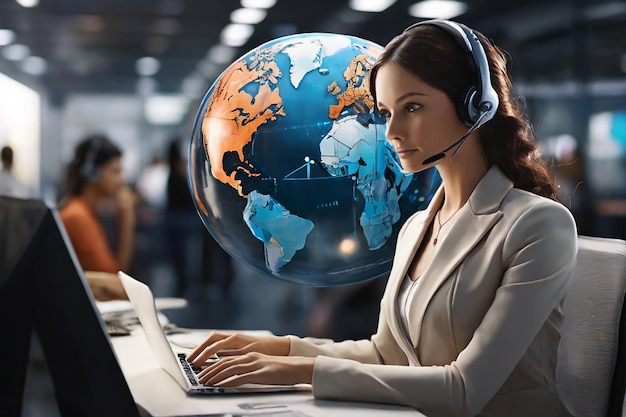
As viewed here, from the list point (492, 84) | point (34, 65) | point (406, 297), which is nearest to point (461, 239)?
point (406, 297)

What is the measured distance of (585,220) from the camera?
7215 mm

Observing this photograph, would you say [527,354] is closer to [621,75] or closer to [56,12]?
[621,75]

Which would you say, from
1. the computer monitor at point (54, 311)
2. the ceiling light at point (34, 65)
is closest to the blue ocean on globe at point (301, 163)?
the computer monitor at point (54, 311)

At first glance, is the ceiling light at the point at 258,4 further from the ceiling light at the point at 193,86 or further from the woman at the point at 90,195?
the woman at the point at 90,195

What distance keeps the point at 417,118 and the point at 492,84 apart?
0.60ft

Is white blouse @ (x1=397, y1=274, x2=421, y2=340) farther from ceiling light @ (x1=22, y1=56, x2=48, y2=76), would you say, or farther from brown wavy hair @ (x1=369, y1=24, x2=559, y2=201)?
ceiling light @ (x1=22, y1=56, x2=48, y2=76)

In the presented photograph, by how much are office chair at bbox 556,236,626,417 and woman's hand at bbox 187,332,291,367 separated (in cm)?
53

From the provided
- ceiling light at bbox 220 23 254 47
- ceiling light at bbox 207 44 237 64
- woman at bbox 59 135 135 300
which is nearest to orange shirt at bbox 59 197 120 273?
woman at bbox 59 135 135 300

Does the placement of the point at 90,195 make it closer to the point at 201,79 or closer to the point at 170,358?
the point at 170,358

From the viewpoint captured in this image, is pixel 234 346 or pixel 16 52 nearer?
pixel 234 346

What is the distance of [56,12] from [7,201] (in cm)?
738

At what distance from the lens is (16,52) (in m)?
8.17

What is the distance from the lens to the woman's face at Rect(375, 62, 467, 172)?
138 centimetres

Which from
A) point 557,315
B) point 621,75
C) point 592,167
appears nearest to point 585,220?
point 592,167
